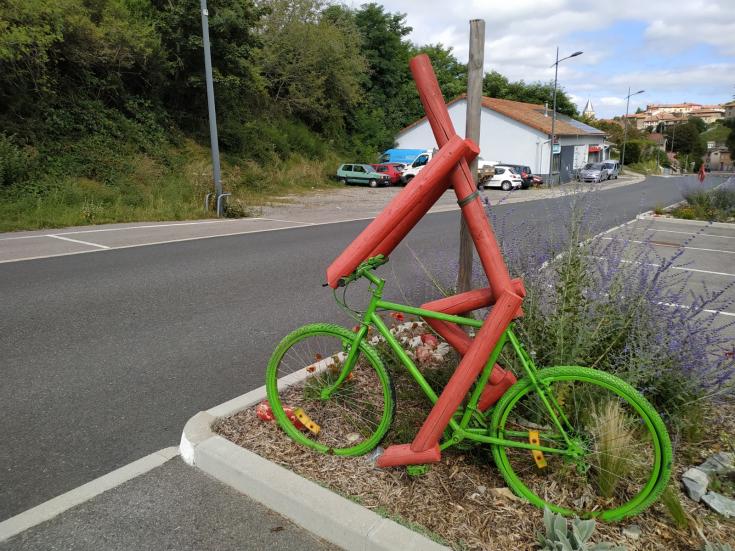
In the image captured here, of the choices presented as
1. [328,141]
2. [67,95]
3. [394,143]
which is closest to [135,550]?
[67,95]

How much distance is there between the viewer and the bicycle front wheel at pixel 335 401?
2.98 metres

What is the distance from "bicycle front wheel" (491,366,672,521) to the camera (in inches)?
96.2

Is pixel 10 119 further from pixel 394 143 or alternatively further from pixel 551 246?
pixel 394 143

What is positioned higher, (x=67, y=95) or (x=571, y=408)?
(x=67, y=95)

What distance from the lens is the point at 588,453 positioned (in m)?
2.62

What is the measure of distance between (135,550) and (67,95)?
67.8 ft

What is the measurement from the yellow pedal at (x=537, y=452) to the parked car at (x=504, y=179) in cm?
3320

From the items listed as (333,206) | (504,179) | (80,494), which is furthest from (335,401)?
(504,179)

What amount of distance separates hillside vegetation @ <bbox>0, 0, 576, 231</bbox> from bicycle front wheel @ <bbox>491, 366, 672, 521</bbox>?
13812 mm

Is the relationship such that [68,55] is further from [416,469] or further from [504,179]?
[504,179]

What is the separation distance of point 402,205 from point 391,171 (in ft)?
103

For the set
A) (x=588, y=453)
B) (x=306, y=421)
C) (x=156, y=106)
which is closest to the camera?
(x=588, y=453)

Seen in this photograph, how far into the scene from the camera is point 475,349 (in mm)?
2609

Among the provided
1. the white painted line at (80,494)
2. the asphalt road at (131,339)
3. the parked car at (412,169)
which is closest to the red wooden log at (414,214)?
the asphalt road at (131,339)
